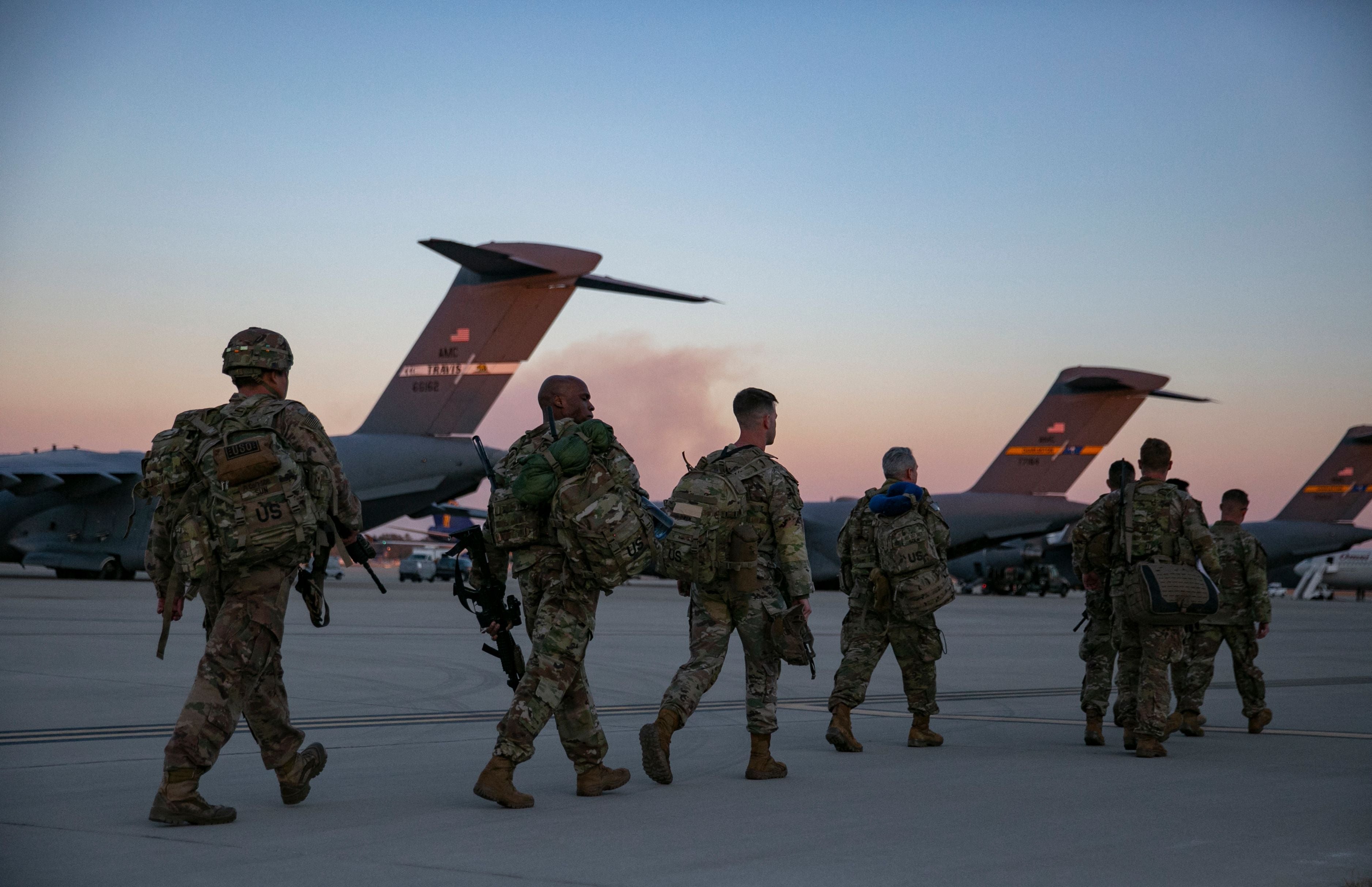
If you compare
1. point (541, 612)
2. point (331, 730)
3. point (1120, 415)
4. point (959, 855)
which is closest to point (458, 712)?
point (331, 730)

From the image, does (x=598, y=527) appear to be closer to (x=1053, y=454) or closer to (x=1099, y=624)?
(x=1099, y=624)

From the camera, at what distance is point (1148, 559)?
25.9 feet

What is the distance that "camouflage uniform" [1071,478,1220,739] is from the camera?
24.8 ft

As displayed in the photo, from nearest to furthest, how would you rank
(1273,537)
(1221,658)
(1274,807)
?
(1274,807)
(1221,658)
(1273,537)

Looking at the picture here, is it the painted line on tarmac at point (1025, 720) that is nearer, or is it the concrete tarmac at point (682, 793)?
the concrete tarmac at point (682, 793)

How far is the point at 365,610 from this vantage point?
70.4 feet

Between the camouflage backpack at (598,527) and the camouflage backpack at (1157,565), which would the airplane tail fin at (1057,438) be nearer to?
the camouflage backpack at (1157,565)

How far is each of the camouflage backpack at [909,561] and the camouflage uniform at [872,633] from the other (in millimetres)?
55

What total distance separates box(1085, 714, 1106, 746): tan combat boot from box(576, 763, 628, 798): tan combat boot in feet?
11.2

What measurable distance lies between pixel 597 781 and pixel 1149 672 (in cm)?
352

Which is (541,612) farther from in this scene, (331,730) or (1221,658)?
(1221,658)

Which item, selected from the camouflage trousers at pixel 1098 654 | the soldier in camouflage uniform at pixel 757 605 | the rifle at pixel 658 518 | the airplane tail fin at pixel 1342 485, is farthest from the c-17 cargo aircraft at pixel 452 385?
the airplane tail fin at pixel 1342 485

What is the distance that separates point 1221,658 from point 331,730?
12668 mm

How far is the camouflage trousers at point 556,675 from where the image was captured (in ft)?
18.3
